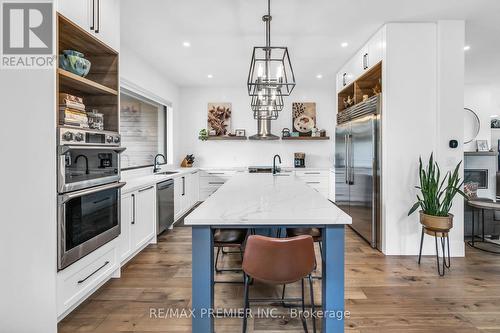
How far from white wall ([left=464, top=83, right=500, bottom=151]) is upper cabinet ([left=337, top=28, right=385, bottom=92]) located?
133 inches

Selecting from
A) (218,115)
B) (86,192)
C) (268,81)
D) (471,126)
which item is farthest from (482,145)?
(86,192)

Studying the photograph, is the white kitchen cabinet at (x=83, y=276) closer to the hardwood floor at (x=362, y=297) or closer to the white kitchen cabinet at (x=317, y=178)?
the hardwood floor at (x=362, y=297)

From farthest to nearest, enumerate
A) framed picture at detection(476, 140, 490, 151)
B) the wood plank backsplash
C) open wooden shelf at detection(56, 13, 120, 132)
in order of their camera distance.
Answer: framed picture at detection(476, 140, 490, 151), the wood plank backsplash, open wooden shelf at detection(56, 13, 120, 132)

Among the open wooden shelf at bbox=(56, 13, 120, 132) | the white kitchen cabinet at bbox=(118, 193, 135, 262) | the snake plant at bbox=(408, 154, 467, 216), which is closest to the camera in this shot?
the open wooden shelf at bbox=(56, 13, 120, 132)

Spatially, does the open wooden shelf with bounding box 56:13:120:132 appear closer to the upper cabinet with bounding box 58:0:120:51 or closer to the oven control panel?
the upper cabinet with bounding box 58:0:120:51

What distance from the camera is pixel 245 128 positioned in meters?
6.59

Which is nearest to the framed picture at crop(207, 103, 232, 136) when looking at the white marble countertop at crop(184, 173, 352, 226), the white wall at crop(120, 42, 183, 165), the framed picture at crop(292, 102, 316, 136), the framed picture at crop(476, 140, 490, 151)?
the white wall at crop(120, 42, 183, 165)

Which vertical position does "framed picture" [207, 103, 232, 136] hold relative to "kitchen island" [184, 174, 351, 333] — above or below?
above

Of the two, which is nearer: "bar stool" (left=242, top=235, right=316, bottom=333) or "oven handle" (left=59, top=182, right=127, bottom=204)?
"bar stool" (left=242, top=235, right=316, bottom=333)

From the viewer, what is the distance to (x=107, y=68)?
2.59m

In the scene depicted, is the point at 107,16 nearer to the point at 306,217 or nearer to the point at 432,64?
the point at 306,217

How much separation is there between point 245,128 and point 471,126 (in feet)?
16.3

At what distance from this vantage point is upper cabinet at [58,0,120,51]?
Answer: 197cm

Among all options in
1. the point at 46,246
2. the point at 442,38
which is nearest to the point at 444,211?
the point at 442,38
